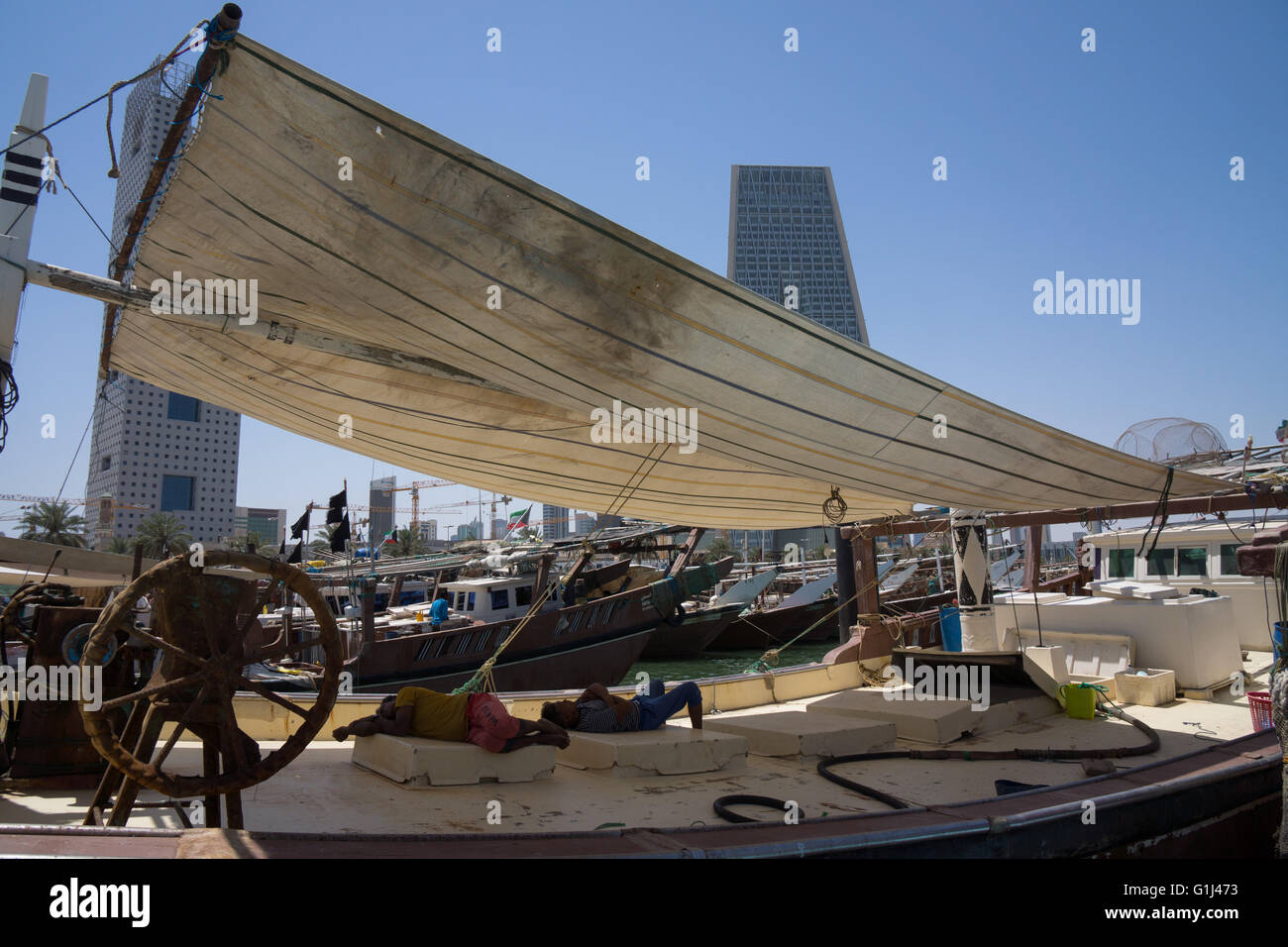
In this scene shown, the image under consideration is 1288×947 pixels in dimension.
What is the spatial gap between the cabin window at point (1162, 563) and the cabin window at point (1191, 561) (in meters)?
0.10

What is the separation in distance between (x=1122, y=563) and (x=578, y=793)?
13739 millimetres

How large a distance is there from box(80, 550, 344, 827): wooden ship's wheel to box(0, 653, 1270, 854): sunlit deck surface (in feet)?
1.67

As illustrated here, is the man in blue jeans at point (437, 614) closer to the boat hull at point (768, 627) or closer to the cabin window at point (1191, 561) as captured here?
the boat hull at point (768, 627)

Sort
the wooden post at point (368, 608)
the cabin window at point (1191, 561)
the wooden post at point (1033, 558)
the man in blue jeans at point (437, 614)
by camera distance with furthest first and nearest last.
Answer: the man in blue jeans at point (437, 614), the wooden post at point (368, 608), the cabin window at point (1191, 561), the wooden post at point (1033, 558)

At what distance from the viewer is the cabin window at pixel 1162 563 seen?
13312 mm

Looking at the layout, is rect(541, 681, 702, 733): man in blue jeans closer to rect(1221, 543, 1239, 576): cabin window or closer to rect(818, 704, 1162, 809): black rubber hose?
rect(818, 704, 1162, 809): black rubber hose

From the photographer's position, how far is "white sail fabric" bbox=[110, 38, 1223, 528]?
428 cm

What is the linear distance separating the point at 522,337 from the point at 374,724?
9.56ft

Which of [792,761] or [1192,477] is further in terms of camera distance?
[1192,477]

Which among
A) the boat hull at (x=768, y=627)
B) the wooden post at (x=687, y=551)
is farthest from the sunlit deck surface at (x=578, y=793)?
the boat hull at (x=768, y=627)

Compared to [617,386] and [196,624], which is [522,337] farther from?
[196,624]

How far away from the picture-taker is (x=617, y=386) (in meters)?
5.94

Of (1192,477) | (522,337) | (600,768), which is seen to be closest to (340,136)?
(522,337)
